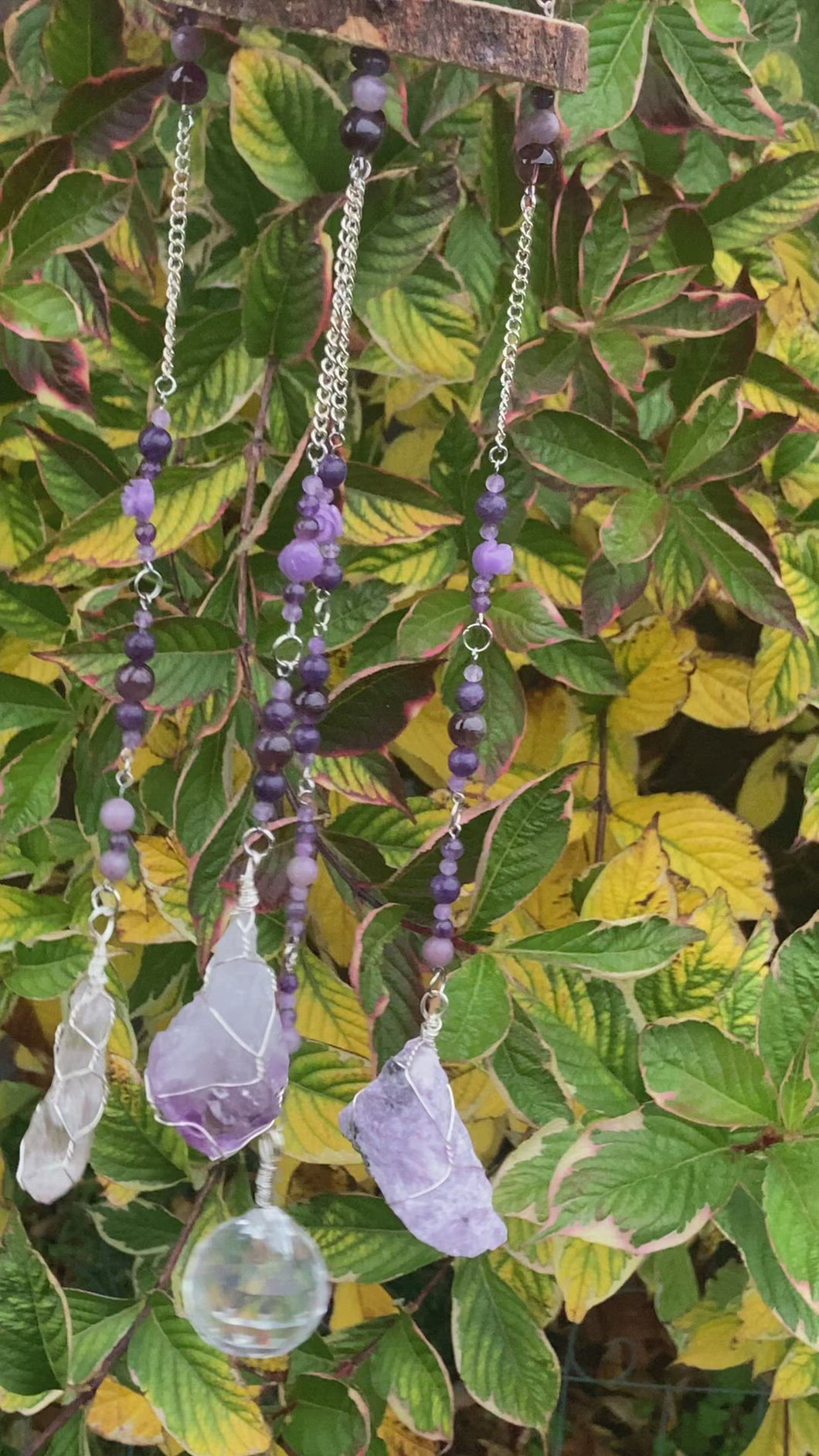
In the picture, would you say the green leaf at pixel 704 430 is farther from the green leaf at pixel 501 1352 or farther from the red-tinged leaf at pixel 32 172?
the green leaf at pixel 501 1352

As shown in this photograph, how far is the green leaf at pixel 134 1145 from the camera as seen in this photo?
1.77ft

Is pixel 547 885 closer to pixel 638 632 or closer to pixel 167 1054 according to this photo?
pixel 638 632

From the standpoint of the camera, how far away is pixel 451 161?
438 mm

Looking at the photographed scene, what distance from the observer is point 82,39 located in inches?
17.9

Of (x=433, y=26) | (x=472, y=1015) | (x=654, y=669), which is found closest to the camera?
(x=433, y=26)

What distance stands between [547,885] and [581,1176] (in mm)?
164

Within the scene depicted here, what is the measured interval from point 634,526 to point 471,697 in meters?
0.09

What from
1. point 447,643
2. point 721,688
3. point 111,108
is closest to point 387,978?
point 447,643

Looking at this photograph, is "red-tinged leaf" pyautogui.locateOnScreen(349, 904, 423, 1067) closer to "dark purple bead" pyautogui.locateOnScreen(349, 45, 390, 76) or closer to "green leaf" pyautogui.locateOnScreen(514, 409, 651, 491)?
"green leaf" pyautogui.locateOnScreen(514, 409, 651, 491)

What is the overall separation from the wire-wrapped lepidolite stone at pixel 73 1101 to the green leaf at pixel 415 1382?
203mm

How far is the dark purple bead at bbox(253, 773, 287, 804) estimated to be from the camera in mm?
419

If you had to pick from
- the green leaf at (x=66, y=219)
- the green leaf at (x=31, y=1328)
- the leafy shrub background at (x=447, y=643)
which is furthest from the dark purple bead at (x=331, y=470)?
the green leaf at (x=31, y=1328)

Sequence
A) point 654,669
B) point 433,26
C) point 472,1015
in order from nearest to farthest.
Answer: point 433,26, point 472,1015, point 654,669

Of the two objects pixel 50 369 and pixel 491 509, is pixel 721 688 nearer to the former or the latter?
pixel 491 509
